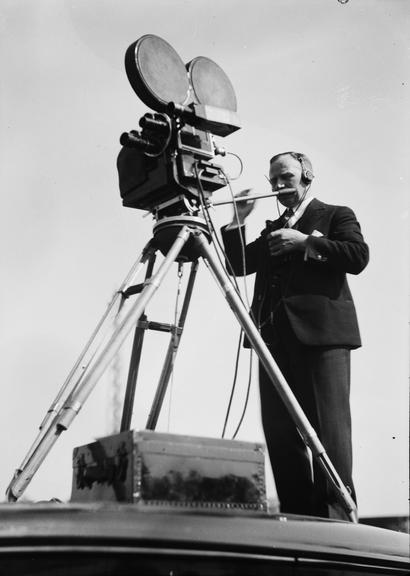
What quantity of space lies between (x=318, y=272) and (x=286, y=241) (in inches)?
8.2

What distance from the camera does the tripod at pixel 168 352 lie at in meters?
1.92

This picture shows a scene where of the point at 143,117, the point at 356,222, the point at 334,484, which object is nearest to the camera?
the point at 334,484

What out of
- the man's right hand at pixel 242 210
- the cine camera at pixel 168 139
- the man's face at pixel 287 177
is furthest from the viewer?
the man's face at pixel 287 177

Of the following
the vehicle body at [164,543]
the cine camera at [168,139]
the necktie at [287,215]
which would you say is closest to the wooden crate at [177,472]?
the vehicle body at [164,543]

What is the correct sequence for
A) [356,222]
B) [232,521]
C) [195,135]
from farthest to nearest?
[356,222], [195,135], [232,521]

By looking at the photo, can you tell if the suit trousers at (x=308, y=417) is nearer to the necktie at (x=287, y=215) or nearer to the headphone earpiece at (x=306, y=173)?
the necktie at (x=287, y=215)

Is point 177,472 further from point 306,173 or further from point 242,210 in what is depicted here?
point 306,173

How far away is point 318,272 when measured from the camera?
111 inches

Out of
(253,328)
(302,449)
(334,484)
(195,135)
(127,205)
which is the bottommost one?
(334,484)

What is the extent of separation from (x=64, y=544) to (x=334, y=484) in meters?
1.06

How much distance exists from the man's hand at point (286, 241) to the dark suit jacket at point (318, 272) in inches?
1.8

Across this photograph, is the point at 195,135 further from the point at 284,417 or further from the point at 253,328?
the point at 284,417

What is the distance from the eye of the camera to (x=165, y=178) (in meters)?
2.47

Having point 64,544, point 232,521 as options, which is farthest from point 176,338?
point 64,544
